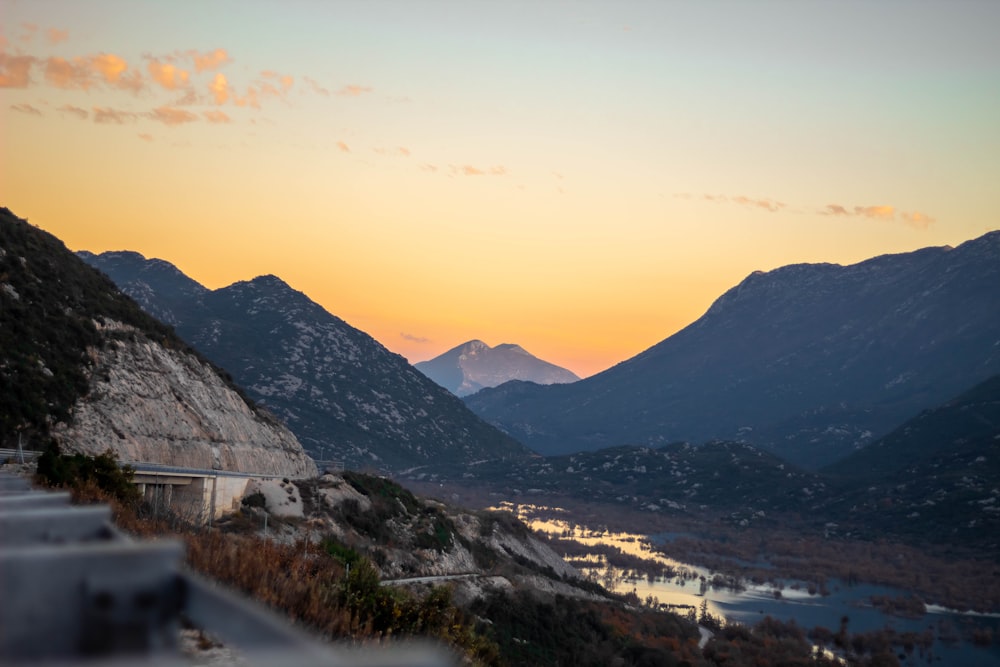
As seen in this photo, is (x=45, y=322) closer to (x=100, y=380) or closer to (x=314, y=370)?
(x=100, y=380)

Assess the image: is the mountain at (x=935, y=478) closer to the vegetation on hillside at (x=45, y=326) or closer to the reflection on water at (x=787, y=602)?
the reflection on water at (x=787, y=602)

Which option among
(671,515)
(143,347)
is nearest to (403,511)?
(143,347)

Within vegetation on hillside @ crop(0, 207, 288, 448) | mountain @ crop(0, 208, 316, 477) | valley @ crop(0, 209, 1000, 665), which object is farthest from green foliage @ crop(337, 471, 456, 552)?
vegetation on hillside @ crop(0, 207, 288, 448)

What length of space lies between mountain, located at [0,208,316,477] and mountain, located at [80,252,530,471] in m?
63.3

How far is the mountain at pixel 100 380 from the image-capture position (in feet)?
123

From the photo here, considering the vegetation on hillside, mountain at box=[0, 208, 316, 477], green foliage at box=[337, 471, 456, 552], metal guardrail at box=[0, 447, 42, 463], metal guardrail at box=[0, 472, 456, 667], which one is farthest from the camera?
green foliage at box=[337, 471, 456, 552]

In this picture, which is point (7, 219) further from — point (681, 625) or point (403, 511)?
point (681, 625)

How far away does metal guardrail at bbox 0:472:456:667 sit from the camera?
2.69 metres

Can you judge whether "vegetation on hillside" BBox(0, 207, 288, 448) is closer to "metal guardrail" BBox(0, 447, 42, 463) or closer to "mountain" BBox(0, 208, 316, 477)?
"mountain" BBox(0, 208, 316, 477)

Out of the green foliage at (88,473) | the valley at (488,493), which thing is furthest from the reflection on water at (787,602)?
the green foliage at (88,473)

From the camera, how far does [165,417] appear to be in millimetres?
45594

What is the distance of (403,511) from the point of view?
2101 inches

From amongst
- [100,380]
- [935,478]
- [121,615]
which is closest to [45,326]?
[100,380]

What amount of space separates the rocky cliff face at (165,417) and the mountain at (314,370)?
61795mm
